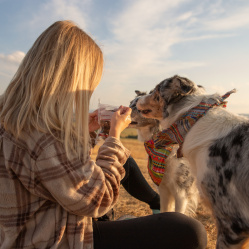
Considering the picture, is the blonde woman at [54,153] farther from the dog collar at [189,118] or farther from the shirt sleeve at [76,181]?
the dog collar at [189,118]

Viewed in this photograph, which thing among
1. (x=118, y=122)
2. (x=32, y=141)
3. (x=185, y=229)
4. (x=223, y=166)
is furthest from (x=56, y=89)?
(x=223, y=166)

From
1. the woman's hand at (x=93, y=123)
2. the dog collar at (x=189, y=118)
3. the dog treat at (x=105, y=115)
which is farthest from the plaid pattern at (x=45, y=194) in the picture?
the dog collar at (x=189, y=118)

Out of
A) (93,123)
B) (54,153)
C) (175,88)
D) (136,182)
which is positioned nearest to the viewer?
(54,153)

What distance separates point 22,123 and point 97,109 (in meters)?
1.15

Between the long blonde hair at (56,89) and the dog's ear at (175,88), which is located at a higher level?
the dog's ear at (175,88)

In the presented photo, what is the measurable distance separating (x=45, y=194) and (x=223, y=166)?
166 centimetres

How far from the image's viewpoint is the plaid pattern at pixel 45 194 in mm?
1592

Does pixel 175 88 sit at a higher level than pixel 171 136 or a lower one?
higher

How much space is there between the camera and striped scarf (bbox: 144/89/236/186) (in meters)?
2.92

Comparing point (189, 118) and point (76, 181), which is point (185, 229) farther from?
point (189, 118)

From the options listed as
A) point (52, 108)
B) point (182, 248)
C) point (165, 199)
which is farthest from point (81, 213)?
point (165, 199)

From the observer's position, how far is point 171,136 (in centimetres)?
330

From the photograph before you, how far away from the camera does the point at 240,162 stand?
2260 mm

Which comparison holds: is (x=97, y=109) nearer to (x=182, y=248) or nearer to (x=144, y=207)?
(x=182, y=248)
